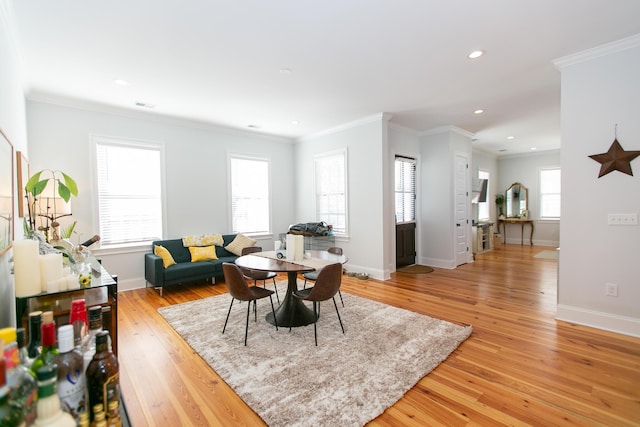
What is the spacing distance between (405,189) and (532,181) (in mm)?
5514

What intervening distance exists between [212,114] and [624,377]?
5.69 metres

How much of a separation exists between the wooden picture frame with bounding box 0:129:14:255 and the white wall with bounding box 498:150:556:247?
36.3 ft

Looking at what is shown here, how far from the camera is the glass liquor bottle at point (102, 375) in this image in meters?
0.78

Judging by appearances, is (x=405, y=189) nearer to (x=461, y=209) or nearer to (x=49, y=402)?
(x=461, y=209)

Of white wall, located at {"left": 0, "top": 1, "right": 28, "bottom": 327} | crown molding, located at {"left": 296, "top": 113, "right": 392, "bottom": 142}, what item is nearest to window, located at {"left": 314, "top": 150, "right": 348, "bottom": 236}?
crown molding, located at {"left": 296, "top": 113, "right": 392, "bottom": 142}

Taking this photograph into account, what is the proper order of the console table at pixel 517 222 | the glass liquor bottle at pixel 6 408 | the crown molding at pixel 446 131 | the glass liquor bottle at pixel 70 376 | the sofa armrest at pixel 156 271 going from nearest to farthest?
the glass liquor bottle at pixel 6 408, the glass liquor bottle at pixel 70 376, the sofa armrest at pixel 156 271, the crown molding at pixel 446 131, the console table at pixel 517 222

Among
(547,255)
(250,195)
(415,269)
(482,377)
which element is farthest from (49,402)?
(547,255)

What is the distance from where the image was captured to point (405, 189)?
6.23 m

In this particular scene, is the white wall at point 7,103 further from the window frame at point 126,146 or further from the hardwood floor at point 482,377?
the window frame at point 126,146

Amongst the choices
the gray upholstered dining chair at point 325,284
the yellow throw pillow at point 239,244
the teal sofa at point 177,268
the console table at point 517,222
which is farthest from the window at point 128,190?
the console table at point 517,222

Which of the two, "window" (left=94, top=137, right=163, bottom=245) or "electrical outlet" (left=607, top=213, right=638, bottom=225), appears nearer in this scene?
"electrical outlet" (left=607, top=213, right=638, bottom=225)

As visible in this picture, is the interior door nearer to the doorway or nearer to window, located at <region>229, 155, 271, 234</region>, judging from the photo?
the doorway

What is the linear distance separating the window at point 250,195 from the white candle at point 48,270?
170 inches

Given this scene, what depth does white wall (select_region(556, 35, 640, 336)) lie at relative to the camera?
9.48 feet
